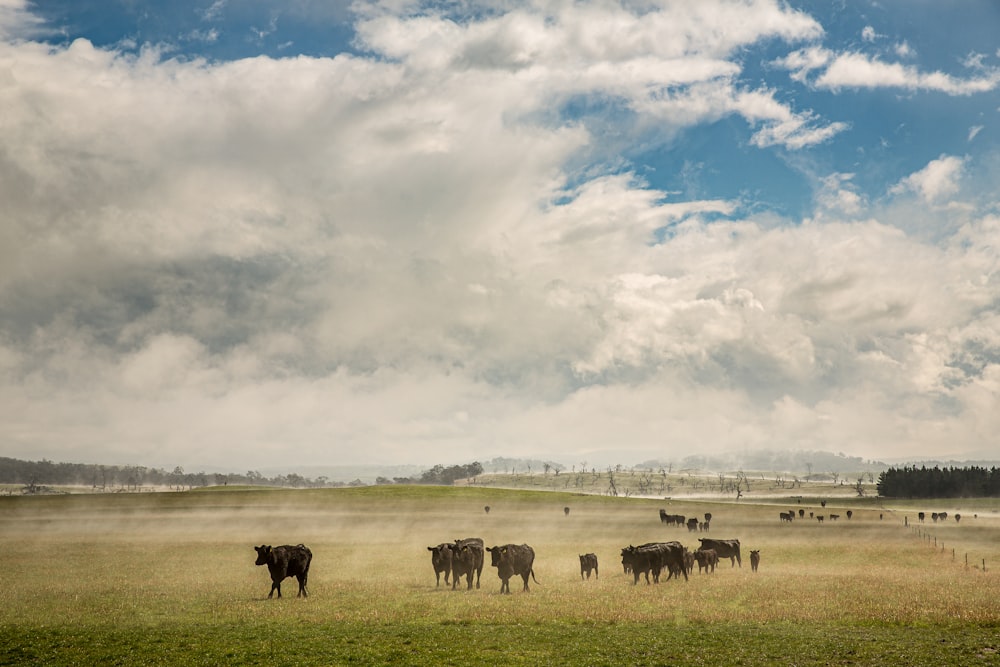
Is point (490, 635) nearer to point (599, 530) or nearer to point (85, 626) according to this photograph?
point (85, 626)

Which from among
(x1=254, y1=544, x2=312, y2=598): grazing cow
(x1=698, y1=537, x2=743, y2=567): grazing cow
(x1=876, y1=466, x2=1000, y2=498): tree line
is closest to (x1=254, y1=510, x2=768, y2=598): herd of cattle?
(x1=254, y1=544, x2=312, y2=598): grazing cow

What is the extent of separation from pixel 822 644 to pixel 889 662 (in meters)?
2.64

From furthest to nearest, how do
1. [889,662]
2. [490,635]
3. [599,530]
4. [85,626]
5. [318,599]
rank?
1. [599,530]
2. [318,599]
3. [85,626]
4. [490,635]
5. [889,662]

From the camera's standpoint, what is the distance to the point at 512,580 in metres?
41.4

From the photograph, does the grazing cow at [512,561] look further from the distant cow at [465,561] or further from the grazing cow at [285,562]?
the grazing cow at [285,562]

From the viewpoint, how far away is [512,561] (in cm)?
3553

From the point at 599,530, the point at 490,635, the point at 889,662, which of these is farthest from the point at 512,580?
the point at 599,530

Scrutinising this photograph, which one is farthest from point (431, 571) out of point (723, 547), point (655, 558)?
point (723, 547)

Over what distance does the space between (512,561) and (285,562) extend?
470 inches

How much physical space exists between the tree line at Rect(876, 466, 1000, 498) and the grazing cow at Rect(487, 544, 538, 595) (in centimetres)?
19315

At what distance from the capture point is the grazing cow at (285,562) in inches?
1304

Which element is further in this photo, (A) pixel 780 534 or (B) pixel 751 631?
(A) pixel 780 534

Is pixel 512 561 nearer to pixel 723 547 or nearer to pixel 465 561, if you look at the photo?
pixel 465 561

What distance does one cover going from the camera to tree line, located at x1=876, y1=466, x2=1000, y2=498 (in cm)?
18412
